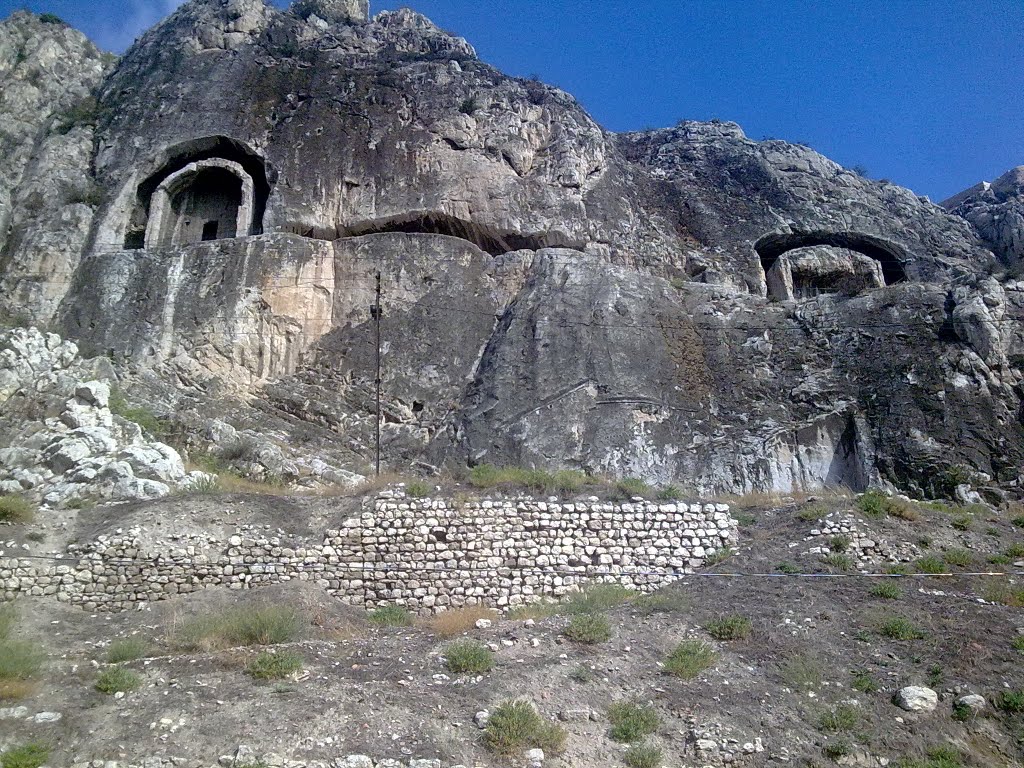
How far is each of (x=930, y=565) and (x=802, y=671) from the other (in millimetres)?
4207

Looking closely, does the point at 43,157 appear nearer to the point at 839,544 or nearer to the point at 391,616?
the point at 391,616

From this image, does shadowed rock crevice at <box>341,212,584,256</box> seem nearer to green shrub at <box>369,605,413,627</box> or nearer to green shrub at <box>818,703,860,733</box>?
green shrub at <box>369,605,413,627</box>

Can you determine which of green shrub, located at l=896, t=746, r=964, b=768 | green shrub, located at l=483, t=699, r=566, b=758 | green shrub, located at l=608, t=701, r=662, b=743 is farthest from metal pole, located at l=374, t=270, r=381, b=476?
green shrub, located at l=896, t=746, r=964, b=768

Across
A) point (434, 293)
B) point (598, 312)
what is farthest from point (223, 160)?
point (598, 312)

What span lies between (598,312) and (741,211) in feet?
29.2

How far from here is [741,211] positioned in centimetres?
2514

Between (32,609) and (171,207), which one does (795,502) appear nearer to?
(32,609)

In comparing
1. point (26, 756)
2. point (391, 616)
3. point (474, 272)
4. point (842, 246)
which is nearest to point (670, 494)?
point (391, 616)

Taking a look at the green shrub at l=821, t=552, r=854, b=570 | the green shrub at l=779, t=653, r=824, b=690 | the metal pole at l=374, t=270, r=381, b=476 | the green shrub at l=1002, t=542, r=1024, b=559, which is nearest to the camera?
the green shrub at l=779, t=653, r=824, b=690

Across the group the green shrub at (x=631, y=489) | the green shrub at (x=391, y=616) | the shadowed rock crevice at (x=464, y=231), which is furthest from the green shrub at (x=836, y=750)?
the shadowed rock crevice at (x=464, y=231)

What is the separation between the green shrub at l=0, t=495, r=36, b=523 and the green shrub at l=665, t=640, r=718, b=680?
31.3ft

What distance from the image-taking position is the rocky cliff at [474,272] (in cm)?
1698

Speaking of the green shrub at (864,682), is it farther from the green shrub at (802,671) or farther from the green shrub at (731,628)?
the green shrub at (731,628)

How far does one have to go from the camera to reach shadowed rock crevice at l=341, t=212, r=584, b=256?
2158 cm
